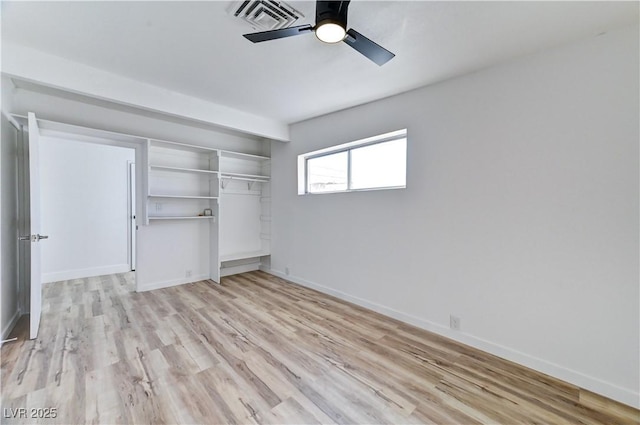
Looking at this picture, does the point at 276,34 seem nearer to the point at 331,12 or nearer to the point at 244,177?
the point at 331,12

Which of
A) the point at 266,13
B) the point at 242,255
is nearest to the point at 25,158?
the point at 242,255

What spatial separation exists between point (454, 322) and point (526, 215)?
3.94 ft

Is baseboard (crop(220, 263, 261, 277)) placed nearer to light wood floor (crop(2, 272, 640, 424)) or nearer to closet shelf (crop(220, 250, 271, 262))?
closet shelf (crop(220, 250, 271, 262))

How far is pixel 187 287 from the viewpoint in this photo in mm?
4020

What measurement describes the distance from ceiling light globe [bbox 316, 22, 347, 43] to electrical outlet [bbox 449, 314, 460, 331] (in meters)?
2.61

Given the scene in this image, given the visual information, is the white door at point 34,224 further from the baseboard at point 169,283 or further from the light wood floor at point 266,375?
the baseboard at point 169,283

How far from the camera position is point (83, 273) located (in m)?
4.63

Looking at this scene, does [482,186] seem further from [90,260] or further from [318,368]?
[90,260]

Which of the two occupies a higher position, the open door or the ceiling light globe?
the ceiling light globe

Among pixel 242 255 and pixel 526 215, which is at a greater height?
pixel 526 215

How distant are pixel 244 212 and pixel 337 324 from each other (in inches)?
112

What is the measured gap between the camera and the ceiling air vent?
1.69m

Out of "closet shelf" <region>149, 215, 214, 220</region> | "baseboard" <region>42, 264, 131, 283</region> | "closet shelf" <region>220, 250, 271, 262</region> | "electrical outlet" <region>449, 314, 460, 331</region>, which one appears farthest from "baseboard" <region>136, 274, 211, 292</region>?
"electrical outlet" <region>449, 314, 460, 331</region>

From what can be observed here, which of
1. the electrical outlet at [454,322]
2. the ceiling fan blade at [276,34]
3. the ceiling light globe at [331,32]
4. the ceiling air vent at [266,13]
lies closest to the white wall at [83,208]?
the ceiling air vent at [266,13]
